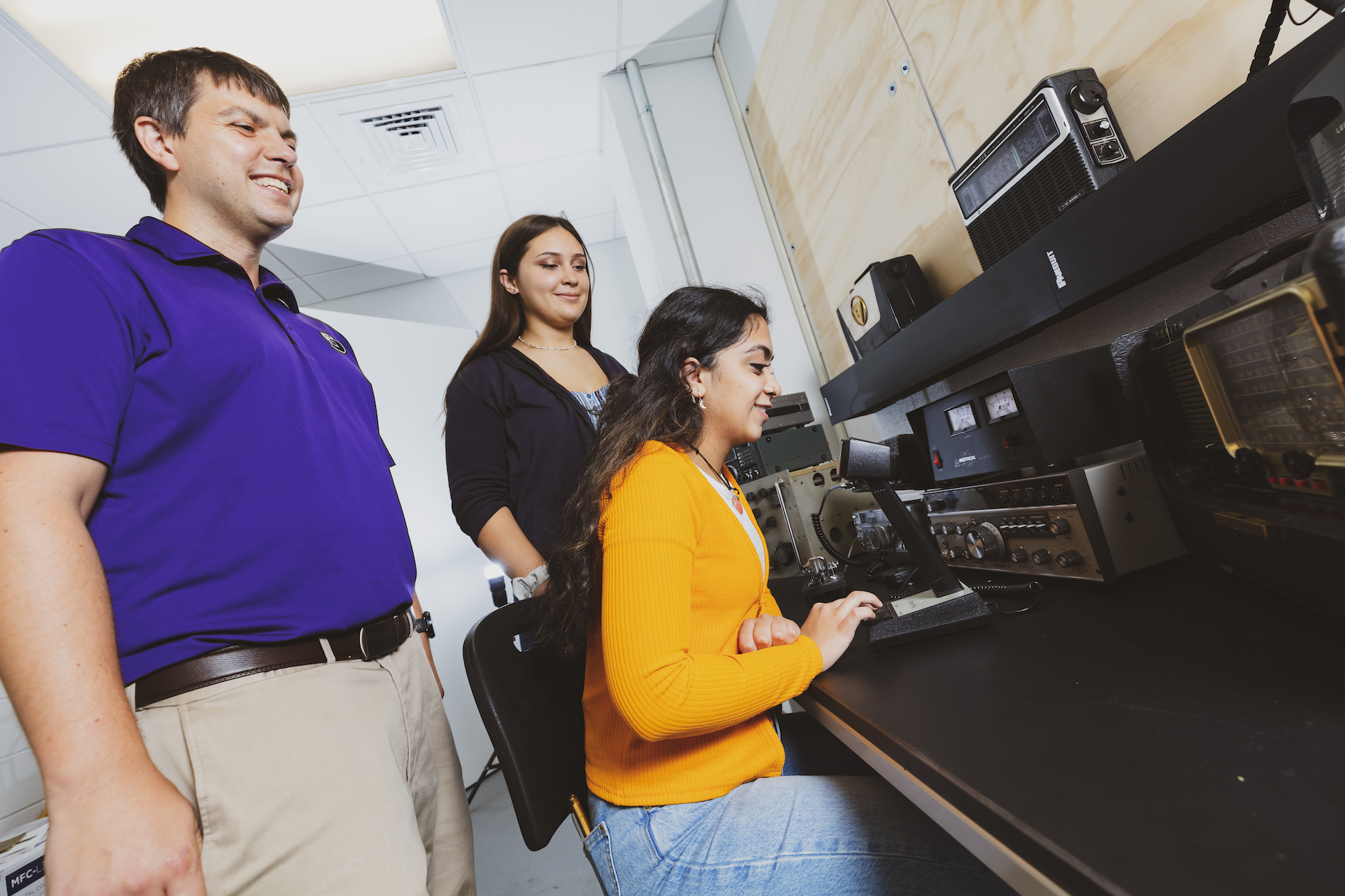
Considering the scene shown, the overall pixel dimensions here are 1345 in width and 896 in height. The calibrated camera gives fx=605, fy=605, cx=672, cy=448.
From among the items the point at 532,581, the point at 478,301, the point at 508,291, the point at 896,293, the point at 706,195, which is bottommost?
the point at 532,581

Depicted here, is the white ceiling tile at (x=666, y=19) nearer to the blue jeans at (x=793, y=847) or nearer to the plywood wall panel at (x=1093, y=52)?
the plywood wall panel at (x=1093, y=52)

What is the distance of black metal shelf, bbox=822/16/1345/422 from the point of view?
0.72 meters

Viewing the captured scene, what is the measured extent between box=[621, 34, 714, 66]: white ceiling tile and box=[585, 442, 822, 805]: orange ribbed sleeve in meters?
2.57

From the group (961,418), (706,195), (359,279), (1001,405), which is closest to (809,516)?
(961,418)

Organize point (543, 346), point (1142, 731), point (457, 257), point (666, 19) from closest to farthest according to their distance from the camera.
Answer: point (1142, 731) → point (543, 346) → point (666, 19) → point (457, 257)

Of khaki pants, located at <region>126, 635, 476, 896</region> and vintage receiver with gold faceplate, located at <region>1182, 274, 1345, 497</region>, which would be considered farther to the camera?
khaki pants, located at <region>126, 635, 476, 896</region>

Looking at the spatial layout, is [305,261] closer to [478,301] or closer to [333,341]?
[478,301]

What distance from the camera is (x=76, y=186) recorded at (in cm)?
263

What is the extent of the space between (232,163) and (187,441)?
459 mm

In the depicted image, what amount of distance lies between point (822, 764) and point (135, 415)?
3.65 ft

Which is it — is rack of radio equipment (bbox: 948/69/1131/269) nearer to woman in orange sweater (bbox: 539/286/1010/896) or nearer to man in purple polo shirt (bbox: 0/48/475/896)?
woman in orange sweater (bbox: 539/286/1010/896)

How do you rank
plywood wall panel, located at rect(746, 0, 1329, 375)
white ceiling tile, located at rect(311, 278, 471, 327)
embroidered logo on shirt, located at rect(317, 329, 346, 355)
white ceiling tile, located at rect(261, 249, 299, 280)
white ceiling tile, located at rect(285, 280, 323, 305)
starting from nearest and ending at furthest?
plywood wall panel, located at rect(746, 0, 1329, 375)
embroidered logo on shirt, located at rect(317, 329, 346, 355)
white ceiling tile, located at rect(261, 249, 299, 280)
white ceiling tile, located at rect(285, 280, 323, 305)
white ceiling tile, located at rect(311, 278, 471, 327)

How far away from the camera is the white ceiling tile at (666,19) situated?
257cm

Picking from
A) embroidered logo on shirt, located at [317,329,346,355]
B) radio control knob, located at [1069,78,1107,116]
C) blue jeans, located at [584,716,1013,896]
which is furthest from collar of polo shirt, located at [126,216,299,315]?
radio control knob, located at [1069,78,1107,116]
